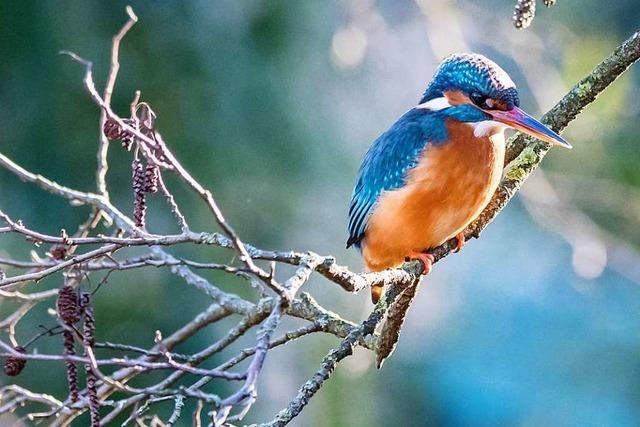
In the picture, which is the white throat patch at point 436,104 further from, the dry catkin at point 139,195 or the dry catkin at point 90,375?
the dry catkin at point 90,375

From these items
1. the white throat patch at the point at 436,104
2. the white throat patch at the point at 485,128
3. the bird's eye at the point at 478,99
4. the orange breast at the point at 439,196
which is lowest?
the orange breast at the point at 439,196

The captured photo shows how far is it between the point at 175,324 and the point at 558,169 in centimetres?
175

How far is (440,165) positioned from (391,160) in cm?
15

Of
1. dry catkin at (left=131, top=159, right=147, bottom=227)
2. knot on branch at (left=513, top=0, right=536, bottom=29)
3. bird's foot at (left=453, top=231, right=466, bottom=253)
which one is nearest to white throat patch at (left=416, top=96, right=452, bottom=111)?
bird's foot at (left=453, top=231, right=466, bottom=253)

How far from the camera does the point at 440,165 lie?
8.41 feet

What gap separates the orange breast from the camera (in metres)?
2.44

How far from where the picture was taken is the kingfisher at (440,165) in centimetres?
246

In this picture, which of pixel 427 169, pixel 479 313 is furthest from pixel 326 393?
pixel 479 313

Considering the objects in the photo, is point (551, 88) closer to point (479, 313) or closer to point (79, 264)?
point (479, 313)

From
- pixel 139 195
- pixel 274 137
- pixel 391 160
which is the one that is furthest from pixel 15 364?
pixel 274 137

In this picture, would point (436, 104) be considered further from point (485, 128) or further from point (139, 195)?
point (139, 195)

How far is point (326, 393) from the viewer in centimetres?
348

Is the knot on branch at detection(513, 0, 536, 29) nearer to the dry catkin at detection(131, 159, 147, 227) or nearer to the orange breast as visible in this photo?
the orange breast

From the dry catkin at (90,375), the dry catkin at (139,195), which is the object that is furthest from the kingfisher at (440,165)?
the dry catkin at (90,375)
